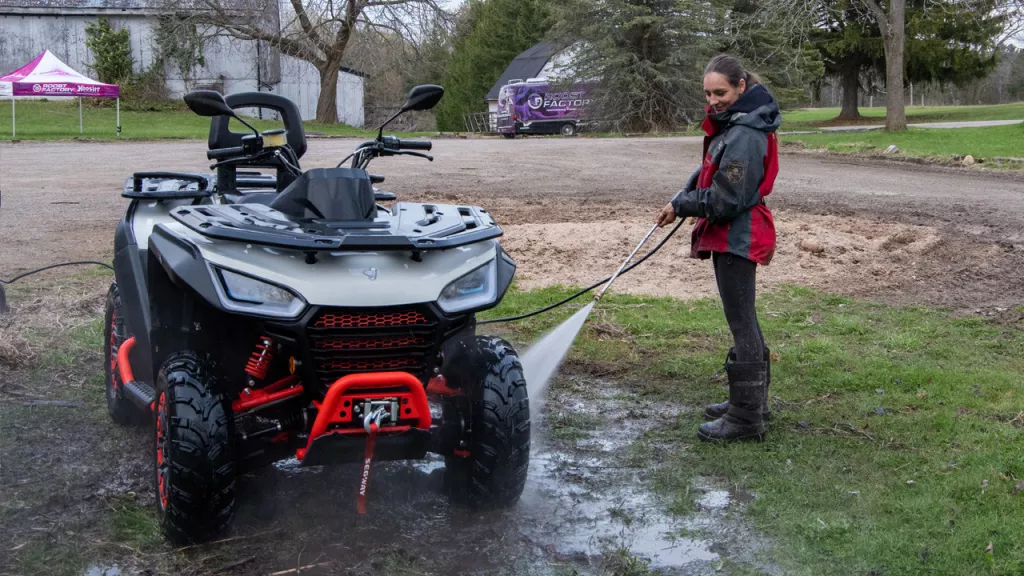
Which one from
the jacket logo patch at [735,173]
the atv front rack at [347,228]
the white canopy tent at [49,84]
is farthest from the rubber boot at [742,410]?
the white canopy tent at [49,84]

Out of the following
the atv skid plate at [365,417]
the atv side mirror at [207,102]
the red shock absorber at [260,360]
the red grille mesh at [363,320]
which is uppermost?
the atv side mirror at [207,102]

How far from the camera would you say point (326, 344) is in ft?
11.1

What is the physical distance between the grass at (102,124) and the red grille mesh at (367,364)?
25.4m

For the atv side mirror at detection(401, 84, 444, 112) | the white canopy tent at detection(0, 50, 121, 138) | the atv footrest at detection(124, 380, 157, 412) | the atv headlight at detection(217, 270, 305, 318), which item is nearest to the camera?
the atv headlight at detection(217, 270, 305, 318)

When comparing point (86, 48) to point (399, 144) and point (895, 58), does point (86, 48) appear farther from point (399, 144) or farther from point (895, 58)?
point (399, 144)

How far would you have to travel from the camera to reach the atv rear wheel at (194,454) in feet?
11.2

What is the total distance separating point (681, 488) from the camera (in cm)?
432

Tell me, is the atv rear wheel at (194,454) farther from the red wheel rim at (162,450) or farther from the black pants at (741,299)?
the black pants at (741,299)

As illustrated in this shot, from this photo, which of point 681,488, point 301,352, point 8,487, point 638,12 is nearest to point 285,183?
point 301,352

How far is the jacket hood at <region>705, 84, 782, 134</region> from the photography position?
A: 464cm

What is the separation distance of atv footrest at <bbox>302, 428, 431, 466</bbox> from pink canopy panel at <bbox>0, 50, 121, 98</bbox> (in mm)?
30768

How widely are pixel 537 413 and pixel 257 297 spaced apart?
2.36 meters

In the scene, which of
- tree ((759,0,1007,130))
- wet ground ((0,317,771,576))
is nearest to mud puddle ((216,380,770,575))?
wet ground ((0,317,771,576))

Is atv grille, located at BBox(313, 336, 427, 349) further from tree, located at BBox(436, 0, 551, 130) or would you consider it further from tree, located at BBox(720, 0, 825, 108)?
tree, located at BBox(436, 0, 551, 130)
